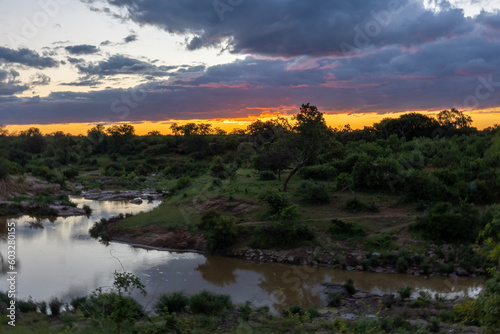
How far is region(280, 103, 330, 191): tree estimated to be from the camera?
21219 millimetres

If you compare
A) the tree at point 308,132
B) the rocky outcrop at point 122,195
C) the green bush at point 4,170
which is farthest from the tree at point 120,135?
the tree at point 308,132

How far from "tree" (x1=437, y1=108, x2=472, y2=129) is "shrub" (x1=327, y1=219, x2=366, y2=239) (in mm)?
35439

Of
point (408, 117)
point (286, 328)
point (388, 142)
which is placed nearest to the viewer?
point (286, 328)

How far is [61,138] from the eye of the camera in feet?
241

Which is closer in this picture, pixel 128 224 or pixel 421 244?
pixel 421 244

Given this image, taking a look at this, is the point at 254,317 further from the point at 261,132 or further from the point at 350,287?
the point at 261,132

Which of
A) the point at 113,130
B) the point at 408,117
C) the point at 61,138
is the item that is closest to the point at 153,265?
the point at 408,117

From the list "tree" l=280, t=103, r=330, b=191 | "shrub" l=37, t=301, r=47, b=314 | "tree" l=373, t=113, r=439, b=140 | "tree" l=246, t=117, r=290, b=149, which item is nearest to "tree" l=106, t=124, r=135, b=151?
"tree" l=246, t=117, r=290, b=149

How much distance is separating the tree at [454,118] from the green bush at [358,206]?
3283 cm

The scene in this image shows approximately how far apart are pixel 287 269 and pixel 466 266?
636 centimetres

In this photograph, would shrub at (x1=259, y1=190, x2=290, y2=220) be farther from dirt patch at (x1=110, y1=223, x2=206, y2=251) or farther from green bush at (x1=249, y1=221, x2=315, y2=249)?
dirt patch at (x1=110, y1=223, x2=206, y2=251)

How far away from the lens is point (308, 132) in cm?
2133

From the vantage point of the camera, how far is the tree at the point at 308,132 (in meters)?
21.2

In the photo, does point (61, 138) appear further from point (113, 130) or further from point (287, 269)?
point (287, 269)
